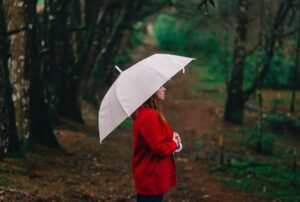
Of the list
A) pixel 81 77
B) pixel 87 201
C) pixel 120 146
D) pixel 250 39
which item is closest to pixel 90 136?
pixel 120 146

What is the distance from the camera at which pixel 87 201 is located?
8.76 m

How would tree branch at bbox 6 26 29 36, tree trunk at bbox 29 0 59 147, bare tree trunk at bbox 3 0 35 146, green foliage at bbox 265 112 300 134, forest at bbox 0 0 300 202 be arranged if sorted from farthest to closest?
1. green foliage at bbox 265 112 300 134
2. tree trunk at bbox 29 0 59 147
3. bare tree trunk at bbox 3 0 35 146
4. forest at bbox 0 0 300 202
5. tree branch at bbox 6 26 29 36

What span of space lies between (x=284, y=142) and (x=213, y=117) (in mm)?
4002

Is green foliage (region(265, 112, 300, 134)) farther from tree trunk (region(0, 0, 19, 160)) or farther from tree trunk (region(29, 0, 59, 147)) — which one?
tree trunk (region(0, 0, 19, 160))

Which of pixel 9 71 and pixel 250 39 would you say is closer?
pixel 9 71

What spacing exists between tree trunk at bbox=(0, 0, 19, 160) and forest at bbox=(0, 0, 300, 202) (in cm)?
2

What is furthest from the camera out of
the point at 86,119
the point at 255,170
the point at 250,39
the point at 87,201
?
the point at 250,39

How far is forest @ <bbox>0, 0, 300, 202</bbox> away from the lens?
9641mm

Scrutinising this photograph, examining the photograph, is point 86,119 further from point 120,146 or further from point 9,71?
point 9,71

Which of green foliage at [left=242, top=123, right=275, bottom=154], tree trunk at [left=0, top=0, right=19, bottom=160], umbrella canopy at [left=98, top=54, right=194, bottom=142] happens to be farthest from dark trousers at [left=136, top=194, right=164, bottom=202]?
Answer: green foliage at [left=242, top=123, right=275, bottom=154]

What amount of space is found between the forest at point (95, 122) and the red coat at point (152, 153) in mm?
1546

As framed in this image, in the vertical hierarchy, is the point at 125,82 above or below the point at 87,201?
above

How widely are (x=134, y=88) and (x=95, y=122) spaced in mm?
12999

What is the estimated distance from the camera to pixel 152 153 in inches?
216
